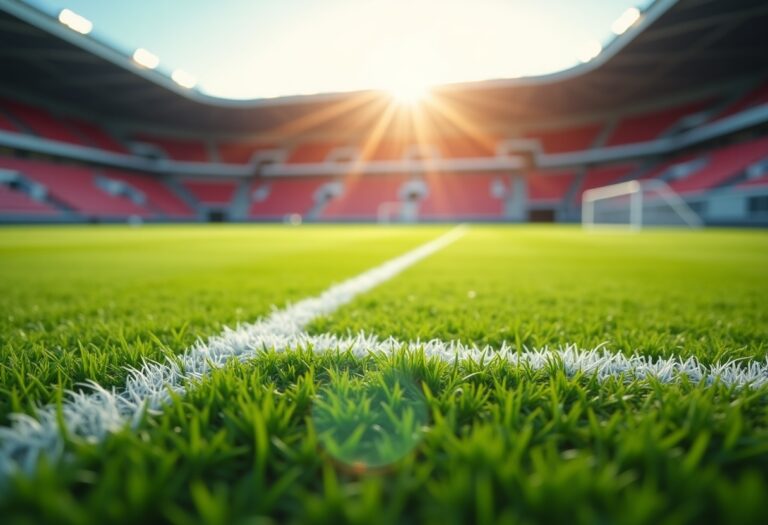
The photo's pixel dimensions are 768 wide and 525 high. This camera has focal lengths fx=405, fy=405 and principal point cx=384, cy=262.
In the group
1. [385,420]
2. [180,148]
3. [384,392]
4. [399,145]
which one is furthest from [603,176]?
[180,148]

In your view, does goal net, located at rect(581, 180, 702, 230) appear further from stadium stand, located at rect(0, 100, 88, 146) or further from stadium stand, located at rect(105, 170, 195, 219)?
stadium stand, located at rect(0, 100, 88, 146)

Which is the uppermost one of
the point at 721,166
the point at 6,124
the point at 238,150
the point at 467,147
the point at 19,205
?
the point at 238,150

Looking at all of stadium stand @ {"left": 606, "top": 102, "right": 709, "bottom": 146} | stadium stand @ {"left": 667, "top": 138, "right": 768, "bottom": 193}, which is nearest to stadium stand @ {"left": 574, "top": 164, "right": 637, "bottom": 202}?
stadium stand @ {"left": 606, "top": 102, "right": 709, "bottom": 146}

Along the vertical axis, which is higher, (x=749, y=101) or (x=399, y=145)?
(x=399, y=145)

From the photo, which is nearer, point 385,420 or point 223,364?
point 385,420

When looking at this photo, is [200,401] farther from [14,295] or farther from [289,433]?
[14,295]

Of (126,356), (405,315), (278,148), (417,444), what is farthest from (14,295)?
(278,148)

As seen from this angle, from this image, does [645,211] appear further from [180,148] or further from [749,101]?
[180,148]

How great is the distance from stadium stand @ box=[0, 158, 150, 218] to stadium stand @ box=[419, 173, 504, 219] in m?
20.4

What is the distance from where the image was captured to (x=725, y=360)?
3.70 ft

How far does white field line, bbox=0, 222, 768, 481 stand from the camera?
0.65 metres

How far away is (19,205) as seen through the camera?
66.4ft

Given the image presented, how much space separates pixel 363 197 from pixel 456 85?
35.2 feet

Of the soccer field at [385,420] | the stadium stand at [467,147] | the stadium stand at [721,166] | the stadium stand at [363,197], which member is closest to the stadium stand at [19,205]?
the stadium stand at [363,197]
